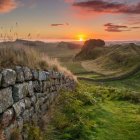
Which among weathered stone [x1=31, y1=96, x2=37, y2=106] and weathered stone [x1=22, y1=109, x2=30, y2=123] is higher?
weathered stone [x1=31, y1=96, x2=37, y2=106]

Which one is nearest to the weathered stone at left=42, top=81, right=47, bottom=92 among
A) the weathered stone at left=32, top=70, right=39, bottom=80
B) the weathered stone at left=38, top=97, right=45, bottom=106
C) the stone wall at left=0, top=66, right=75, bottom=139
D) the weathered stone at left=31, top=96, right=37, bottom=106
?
the stone wall at left=0, top=66, right=75, bottom=139

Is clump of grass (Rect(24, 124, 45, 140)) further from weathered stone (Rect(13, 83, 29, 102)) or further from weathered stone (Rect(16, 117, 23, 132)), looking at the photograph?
weathered stone (Rect(13, 83, 29, 102))

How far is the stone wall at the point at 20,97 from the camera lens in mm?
7930

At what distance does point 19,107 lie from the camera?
8.95 m

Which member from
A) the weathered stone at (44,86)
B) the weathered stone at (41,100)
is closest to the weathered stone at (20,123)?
the weathered stone at (41,100)

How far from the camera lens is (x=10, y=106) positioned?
838 centimetres

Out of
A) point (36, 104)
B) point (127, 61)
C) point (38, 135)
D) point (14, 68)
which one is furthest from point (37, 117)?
point (127, 61)

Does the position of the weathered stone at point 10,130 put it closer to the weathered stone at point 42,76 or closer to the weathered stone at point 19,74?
the weathered stone at point 19,74

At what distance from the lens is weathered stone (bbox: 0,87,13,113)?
25.3 feet

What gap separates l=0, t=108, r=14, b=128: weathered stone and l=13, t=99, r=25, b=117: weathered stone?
0.26 m

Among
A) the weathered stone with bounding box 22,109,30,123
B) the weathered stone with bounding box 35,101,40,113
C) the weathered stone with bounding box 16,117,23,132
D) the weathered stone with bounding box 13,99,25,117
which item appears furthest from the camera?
the weathered stone with bounding box 35,101,40,113

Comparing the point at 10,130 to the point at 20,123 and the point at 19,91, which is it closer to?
the point at 20,123

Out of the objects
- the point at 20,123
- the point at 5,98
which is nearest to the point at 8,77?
the point at 5,98

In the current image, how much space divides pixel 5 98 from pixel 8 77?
1.71ft
